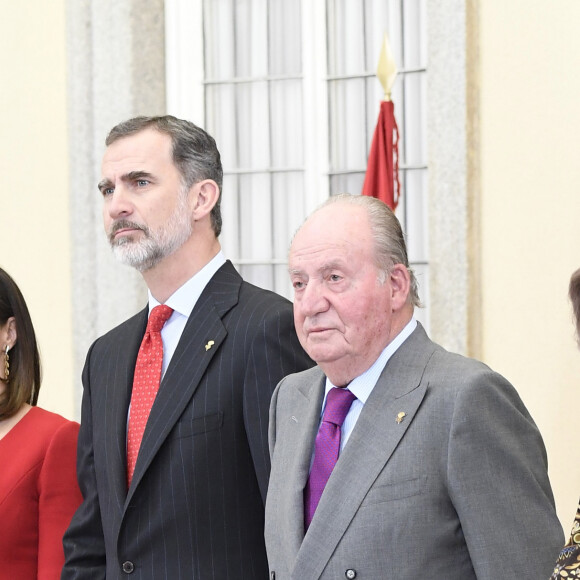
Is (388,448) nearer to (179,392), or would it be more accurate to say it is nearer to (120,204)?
(179,392)

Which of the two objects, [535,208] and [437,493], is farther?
[535,208]

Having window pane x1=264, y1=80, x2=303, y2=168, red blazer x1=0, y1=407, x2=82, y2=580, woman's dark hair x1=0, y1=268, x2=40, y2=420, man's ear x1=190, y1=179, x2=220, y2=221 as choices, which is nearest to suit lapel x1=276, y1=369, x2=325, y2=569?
man's ear x1=190, y1=179, x2=220, y2=221

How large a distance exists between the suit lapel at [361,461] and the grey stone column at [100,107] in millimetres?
4212

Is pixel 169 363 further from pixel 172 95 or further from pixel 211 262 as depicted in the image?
pixel 172 95

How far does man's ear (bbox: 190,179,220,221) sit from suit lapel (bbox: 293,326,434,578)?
1.00m

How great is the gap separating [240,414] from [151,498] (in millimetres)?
320

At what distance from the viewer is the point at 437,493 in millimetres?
2484

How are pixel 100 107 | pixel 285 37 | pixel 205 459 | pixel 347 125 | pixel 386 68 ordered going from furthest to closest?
pixel 100 107 < pixel 285 37 < pixel 347 125 < pixel 386 68 < pixel 205 459

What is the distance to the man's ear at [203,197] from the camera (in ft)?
11.2

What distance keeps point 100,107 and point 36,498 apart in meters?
3.65

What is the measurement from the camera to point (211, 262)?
3.43 metres

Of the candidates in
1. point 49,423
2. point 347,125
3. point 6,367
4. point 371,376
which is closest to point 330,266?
point 371,376

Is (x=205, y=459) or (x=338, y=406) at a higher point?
(x=338, y=406)

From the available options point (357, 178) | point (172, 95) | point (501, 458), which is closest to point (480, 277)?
point (357, 178)
